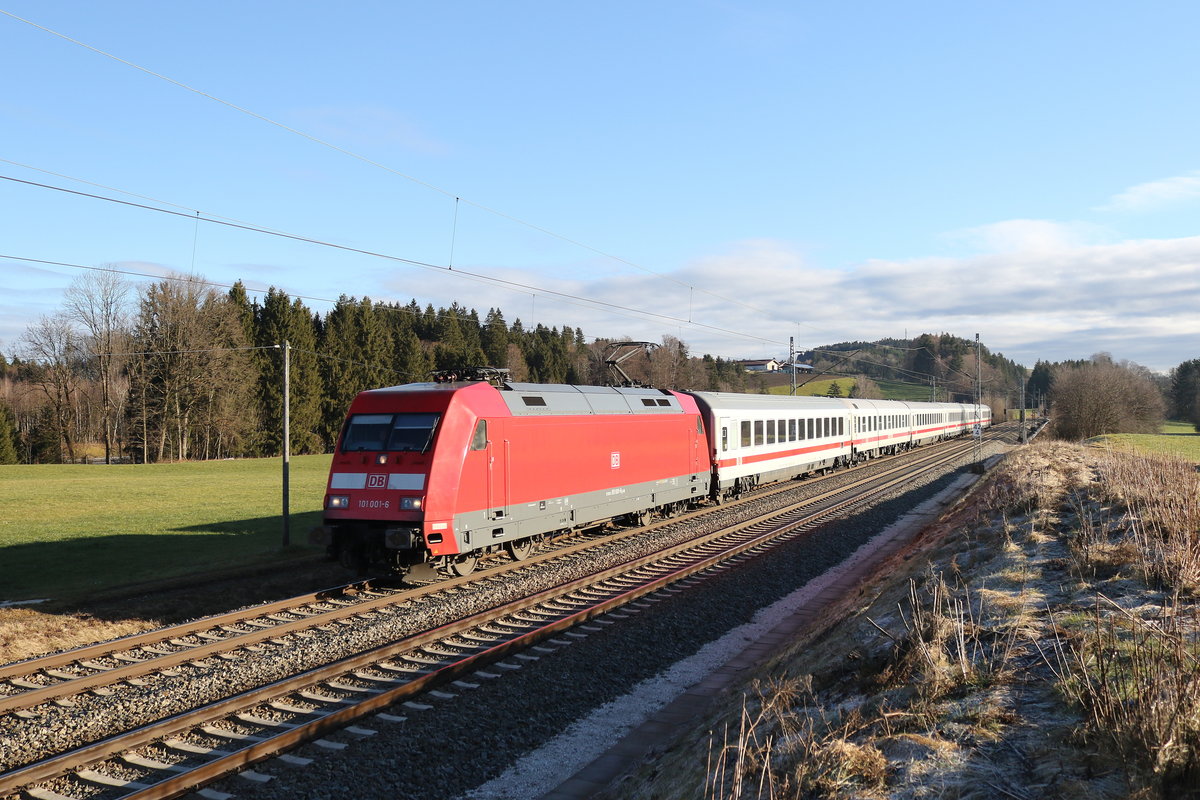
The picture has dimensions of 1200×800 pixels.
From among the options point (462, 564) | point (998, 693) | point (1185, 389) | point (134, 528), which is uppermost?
point (1185, 389)

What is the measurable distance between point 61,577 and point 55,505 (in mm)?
15153

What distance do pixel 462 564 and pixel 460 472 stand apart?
211cm

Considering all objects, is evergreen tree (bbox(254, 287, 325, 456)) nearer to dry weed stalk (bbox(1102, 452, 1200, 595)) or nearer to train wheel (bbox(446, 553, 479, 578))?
train wheel (bbox(446, 553, 479, 578))

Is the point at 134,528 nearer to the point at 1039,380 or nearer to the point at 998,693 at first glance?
the point at 998,693

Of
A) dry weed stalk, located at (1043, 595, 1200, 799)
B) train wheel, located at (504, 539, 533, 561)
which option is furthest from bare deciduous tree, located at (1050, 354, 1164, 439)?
dry weed stalk, located at (1043, 595, 1200, 799)

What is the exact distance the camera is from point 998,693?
17.3 feet

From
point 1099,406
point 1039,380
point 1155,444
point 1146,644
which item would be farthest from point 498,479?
point 1039,380

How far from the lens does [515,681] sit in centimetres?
917

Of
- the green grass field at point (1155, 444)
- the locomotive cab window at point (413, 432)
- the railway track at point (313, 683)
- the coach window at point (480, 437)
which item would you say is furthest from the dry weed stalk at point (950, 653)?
the green grass field at point (1155, 444)

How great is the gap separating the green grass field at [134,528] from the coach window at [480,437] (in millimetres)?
5997

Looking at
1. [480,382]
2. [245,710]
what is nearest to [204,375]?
Answer: [480,382]

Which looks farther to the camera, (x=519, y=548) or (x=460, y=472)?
(x=519, y=548)

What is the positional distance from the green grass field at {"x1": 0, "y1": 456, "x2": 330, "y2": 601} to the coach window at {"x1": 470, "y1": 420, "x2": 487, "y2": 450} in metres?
6.00

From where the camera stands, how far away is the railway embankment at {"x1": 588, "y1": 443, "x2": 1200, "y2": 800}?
13.2 feet
